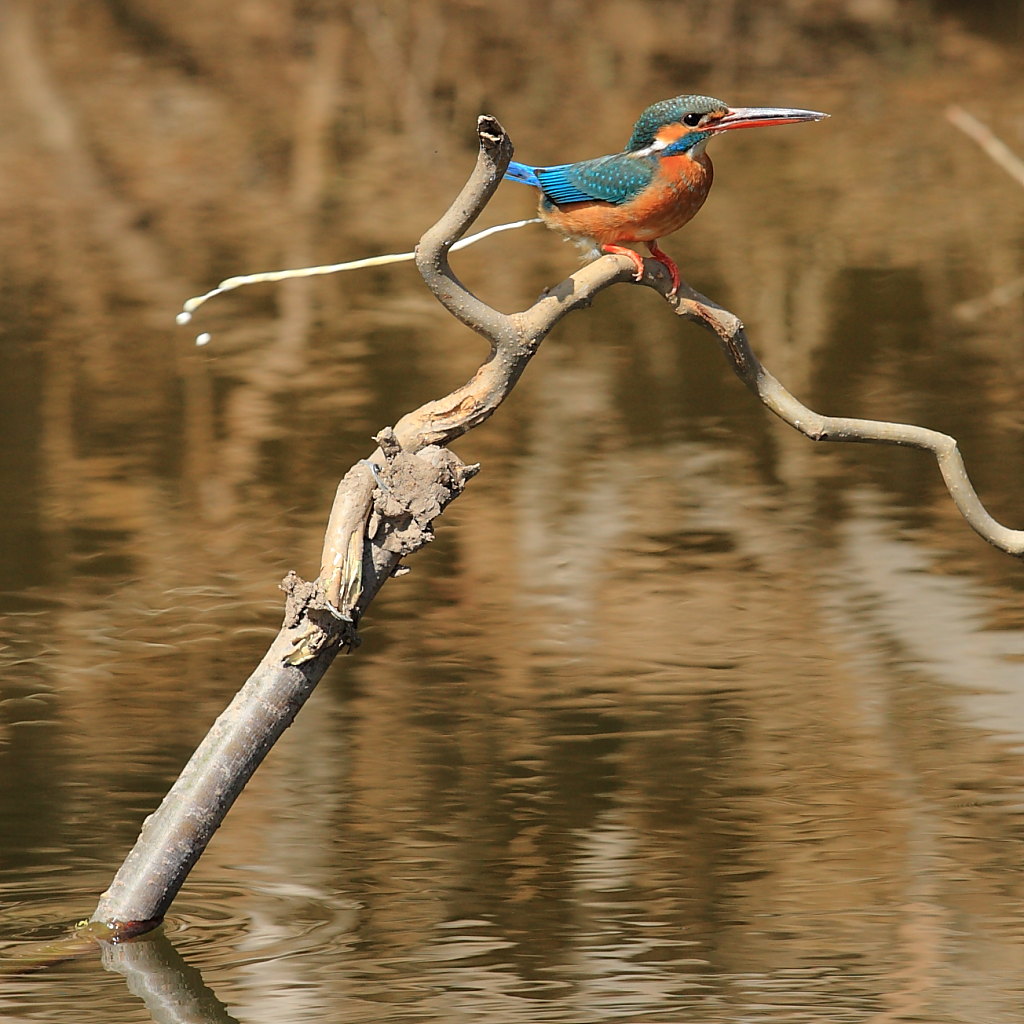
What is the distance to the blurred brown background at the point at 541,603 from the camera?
482 cm

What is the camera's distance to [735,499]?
28.1ft

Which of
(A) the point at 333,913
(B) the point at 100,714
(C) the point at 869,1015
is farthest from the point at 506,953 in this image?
(B) the point at 100,714

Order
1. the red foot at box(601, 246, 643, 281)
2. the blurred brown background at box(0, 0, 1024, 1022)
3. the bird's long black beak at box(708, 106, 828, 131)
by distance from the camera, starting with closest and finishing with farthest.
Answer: the bird's long black beak at box(708, 106, 828, 131) → the red foot at box(601, 246, 643, 281) → the blurred brown background at box(0, 0, 1024, 1022)

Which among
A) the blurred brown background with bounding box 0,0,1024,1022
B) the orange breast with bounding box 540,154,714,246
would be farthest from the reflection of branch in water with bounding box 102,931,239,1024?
the orange breast with bounding box 540,154,714,246

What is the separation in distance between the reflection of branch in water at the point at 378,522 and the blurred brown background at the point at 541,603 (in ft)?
1.41

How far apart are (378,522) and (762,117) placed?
123 cm

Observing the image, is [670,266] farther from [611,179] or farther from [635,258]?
[611,179]

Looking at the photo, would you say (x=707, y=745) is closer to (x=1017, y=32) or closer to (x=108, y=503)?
(x=108, y=503)

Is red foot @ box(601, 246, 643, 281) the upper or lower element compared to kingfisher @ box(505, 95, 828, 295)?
lower

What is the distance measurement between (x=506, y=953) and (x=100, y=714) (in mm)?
2134

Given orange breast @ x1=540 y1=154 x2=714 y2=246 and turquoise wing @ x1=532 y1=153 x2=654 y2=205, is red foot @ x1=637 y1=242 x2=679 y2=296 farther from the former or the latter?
turquoise wing @ x1=532 y1=153 x2=654 y2=205

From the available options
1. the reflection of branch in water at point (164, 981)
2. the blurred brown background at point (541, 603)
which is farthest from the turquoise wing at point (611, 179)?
the reflection of branch in water at point (164, 981)

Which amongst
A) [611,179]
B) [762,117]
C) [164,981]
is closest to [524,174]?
[611,179]

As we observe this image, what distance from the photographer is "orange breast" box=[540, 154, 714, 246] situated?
470 cm
